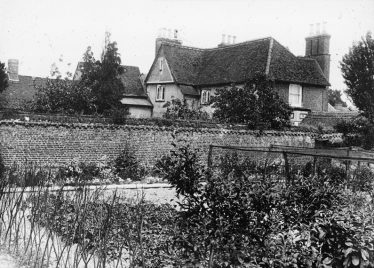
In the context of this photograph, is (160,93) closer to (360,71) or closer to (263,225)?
(360,71)

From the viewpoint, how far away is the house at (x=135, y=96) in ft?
138

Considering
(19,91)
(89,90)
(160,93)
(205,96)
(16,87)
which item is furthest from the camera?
(160,93)

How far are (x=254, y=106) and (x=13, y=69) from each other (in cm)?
2733

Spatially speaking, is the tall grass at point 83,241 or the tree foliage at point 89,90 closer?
the tall grass at point 83,241

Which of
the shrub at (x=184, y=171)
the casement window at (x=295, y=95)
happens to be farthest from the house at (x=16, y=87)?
the shrub at (x=184, y=171)

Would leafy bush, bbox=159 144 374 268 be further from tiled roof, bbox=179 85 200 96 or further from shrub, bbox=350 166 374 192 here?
tiled roof, bbox=179 85 200 96

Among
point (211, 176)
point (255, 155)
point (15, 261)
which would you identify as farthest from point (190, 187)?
point (255, 155)

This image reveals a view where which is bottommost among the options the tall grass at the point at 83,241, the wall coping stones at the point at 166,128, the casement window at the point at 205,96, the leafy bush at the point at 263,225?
the tall grass at the point at 83,241

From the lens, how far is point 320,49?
126 feet

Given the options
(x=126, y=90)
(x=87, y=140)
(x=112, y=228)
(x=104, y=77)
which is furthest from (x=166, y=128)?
(x=126, y=90)

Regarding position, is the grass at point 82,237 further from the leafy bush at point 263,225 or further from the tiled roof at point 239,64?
the tiled roof at point 239,64

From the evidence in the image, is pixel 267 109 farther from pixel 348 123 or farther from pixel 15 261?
pixel 15 261

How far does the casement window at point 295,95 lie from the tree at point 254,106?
639 centimetres

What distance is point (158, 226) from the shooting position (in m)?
9.02
